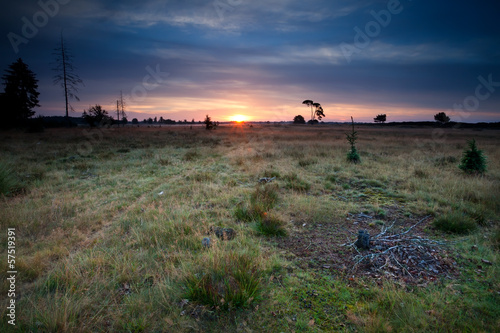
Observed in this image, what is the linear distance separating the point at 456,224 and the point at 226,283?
18.1 ft

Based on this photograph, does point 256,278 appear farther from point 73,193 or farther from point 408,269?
point 73,193

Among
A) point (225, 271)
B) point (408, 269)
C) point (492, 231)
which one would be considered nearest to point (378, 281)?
point (408, 269)

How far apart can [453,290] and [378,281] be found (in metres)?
0.96

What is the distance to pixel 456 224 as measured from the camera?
16.9ft

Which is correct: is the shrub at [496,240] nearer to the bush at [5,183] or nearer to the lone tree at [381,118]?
the bush at [5,183]

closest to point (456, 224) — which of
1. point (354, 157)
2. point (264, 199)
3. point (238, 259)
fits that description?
point (264, 199)

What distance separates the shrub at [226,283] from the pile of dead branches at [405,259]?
6.12 ft

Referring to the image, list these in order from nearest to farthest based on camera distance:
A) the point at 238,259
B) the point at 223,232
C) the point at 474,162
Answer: the point at 238,259
the point at 223,232
the point at 474,162

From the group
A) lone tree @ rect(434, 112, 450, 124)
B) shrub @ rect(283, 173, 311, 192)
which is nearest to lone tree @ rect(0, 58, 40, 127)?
shrub @ rect(283, 173, 311, 192)

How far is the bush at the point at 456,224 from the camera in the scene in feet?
16.7

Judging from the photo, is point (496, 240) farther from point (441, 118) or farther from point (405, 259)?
point (441, 118)

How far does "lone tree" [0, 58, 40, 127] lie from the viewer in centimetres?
3344

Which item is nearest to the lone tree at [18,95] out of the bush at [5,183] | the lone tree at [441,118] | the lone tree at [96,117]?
the lone tree at [96,117]

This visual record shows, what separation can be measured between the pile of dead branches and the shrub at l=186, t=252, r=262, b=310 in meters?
1.86
